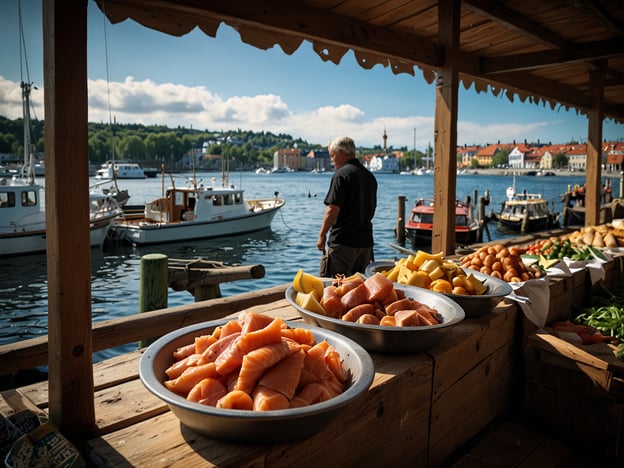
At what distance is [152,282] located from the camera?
16.1 ft

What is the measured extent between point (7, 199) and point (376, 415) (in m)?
20.2

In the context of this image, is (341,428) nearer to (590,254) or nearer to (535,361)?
(535,361)

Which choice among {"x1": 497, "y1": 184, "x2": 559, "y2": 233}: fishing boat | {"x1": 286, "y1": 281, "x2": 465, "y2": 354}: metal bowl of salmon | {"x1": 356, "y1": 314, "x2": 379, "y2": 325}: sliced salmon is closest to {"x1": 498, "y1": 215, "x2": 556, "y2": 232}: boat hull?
{"x1": 497, "y1": 184, "x2": 559, "y2": 233}: fishing boat

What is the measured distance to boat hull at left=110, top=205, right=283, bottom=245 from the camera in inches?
872

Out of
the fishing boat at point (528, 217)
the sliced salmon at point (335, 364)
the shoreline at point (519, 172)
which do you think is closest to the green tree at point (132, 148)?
the fishing boat at point (528, 217)

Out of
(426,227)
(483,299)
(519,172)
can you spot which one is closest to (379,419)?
(483,299)

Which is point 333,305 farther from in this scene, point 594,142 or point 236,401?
point 594,142

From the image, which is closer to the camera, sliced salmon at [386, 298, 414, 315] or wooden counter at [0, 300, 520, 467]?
wooden counter at [0, 300, 520, 467]

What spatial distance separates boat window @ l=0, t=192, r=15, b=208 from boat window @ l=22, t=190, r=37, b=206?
374 mm

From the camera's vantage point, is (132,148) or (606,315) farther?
(132,148)

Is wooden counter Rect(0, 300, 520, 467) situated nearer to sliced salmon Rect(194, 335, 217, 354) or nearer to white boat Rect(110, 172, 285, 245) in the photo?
sliced salmon Rect(194, 335, 217, 354)

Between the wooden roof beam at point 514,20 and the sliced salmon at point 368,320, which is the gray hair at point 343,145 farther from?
the sliced salmon at point 368,320

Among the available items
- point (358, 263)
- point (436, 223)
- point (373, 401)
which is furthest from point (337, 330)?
point (436, 223)

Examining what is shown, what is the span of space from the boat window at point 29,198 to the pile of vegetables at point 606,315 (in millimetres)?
19793
